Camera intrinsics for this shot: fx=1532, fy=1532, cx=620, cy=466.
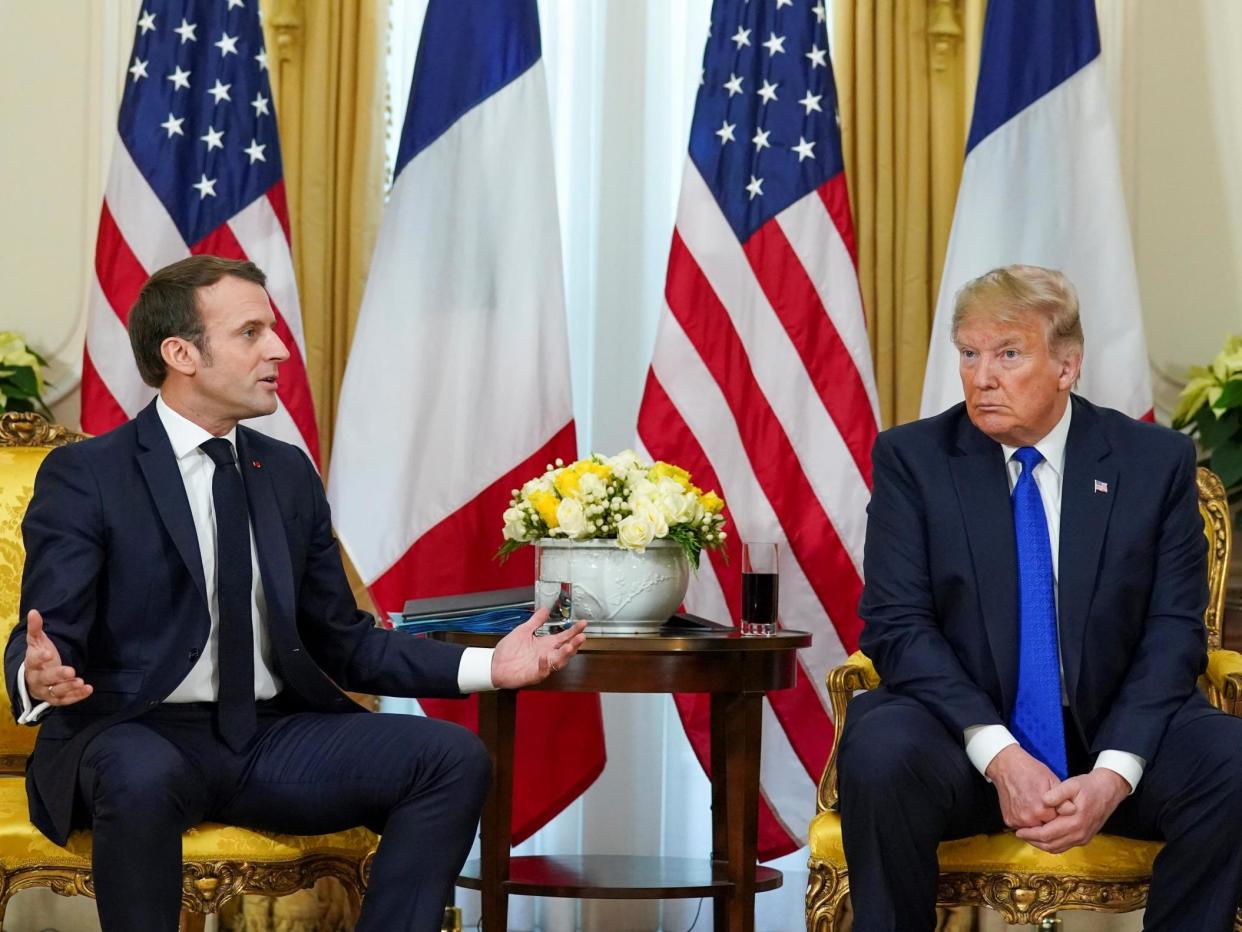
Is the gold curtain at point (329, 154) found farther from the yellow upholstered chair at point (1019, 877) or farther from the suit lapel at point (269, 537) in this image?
the yellow upholstered chair at point (1019, 877)

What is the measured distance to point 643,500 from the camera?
3.31 m

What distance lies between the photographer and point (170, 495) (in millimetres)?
2887

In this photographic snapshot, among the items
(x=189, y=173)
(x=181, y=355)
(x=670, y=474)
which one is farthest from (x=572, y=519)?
(x=189, y=173)

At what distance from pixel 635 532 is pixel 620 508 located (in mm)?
87

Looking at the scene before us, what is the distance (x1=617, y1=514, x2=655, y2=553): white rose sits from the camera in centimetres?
327

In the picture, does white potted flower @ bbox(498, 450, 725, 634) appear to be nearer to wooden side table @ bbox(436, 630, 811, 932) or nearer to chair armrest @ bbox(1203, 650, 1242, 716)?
wooden side table @ bbox(436, 630, 811, 932)

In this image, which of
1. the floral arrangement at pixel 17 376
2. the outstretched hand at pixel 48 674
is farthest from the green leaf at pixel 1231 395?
the floral arrangement at pixel 17 376

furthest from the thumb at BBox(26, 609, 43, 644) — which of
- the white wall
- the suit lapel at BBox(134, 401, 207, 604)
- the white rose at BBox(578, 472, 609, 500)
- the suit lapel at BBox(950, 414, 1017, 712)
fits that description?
the white wall

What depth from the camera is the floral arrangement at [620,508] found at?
10.8 feet

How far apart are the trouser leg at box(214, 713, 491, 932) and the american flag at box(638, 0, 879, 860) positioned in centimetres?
136

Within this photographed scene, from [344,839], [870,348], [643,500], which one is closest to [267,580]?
[344,839]

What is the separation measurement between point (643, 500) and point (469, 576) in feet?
3.20

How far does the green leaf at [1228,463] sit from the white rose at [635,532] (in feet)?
5.56

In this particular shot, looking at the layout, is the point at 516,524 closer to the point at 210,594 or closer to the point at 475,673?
the point at 475,673
